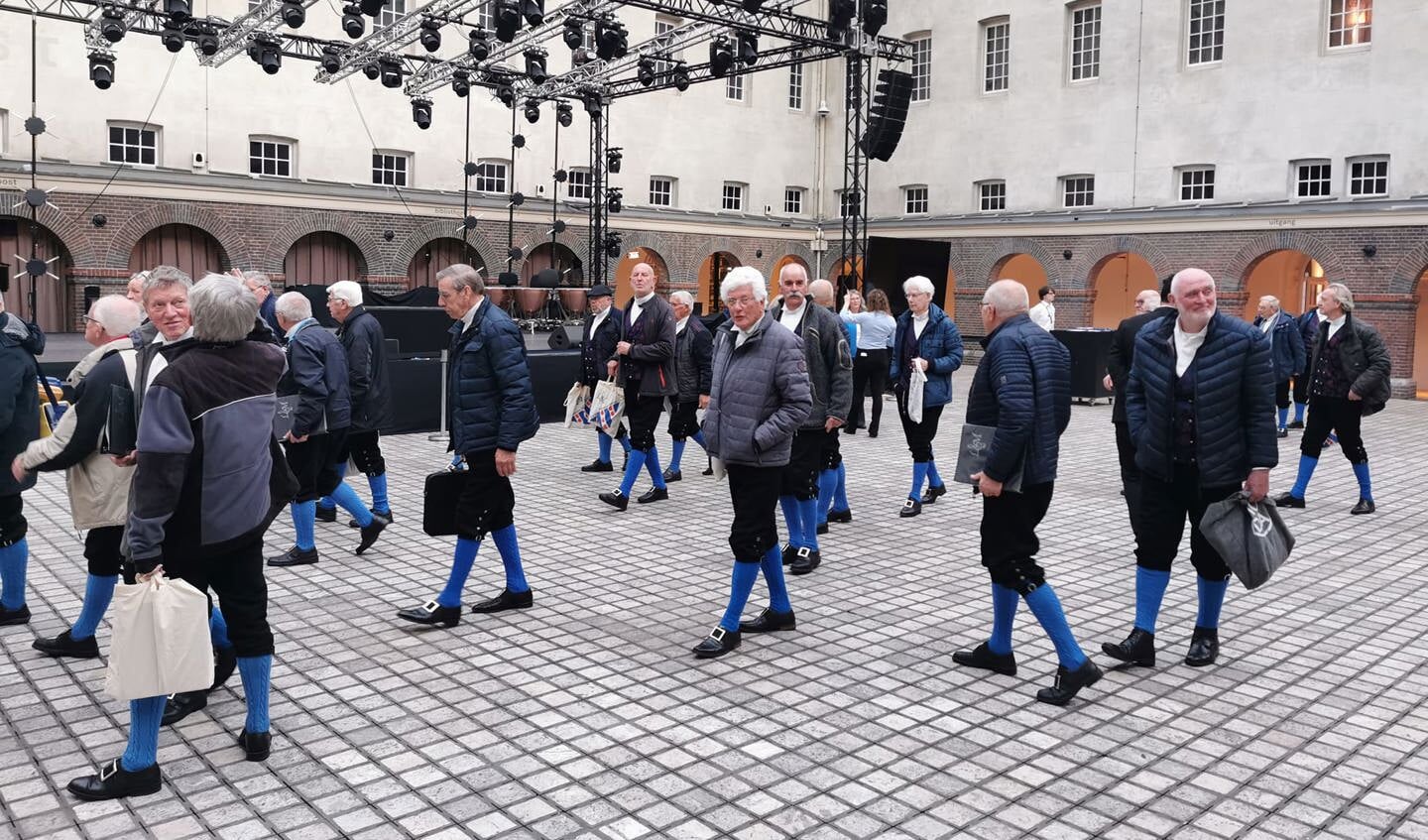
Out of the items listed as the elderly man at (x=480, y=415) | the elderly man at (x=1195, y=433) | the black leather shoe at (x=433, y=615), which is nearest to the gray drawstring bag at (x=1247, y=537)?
the elderly man at (x=1195, y=433)

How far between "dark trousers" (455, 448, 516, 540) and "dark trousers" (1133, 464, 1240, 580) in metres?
3.16

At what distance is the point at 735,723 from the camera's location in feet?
15.6

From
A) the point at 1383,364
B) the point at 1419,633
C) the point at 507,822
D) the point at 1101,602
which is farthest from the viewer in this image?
the point at 1383,364

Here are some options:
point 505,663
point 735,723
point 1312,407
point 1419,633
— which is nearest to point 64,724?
point 505,663

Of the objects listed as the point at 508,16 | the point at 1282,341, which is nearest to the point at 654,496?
the point at 1282,341

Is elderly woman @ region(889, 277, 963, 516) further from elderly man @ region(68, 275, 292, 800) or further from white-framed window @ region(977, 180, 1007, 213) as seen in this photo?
white-framed window @ region(977, 180, 1007, 213)

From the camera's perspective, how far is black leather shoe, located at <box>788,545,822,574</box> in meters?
7.34

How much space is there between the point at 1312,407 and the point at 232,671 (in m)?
8.72

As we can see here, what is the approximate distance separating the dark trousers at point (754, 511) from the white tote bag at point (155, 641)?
247 cm

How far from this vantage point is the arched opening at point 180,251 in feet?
79.0

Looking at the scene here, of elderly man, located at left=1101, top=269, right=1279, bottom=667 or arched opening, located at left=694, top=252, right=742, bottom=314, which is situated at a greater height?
arched opening, located at left=694, top=252, right=742, bottom=314

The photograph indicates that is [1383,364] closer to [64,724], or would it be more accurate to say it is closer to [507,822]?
[507,822]

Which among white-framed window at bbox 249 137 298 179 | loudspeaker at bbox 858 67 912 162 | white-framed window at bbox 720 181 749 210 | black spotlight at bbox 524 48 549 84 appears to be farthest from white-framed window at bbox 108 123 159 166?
white-framed window at bbox 720 181 749 210

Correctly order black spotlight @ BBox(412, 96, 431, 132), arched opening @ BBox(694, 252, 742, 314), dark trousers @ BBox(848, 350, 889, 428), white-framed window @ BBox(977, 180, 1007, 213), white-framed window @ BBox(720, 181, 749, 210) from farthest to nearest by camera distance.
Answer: arched opening @ BBox(694, 252, 742, 314) < white-framed window @ BBox(720, 181, 749, 210) < white-framed window @ BBox(977, 180, 1007, 213) < black spotlight @ BBox(412, 96, 431, 132) < dark trousers @ BBox(848, 350, 889, 428)
